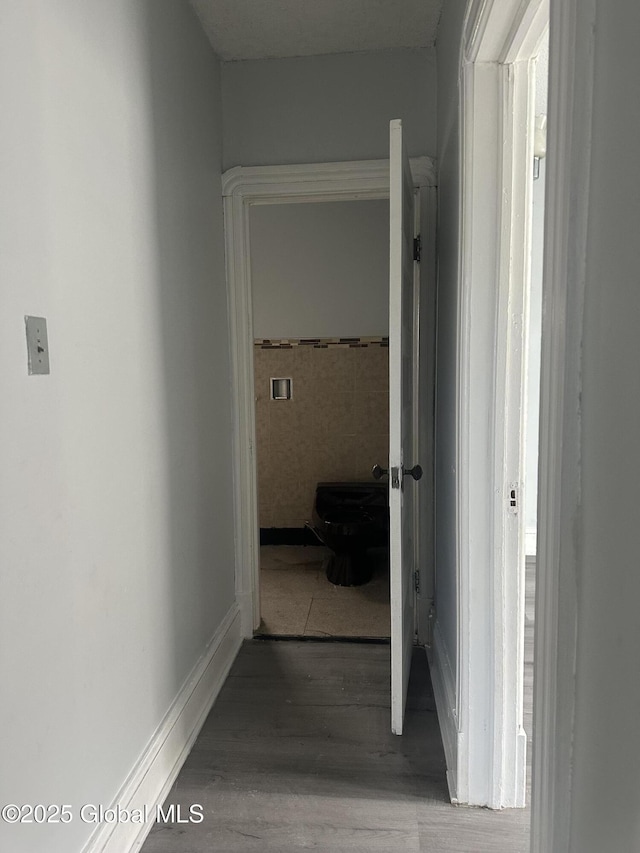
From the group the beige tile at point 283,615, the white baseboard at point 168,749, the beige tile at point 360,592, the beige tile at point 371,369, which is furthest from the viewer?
the beige tile at point 371,369

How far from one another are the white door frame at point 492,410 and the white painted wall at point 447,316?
0.55ft

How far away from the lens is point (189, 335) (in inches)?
82.1

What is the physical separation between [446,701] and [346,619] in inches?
39.6

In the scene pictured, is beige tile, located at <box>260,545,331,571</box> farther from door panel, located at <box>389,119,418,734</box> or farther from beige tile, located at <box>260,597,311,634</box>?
door panel, located at <box>389,119,418,734</box>

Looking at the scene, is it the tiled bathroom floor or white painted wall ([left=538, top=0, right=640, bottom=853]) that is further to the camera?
the tiled bathroom floor

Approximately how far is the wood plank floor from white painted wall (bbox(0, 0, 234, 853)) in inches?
11.0

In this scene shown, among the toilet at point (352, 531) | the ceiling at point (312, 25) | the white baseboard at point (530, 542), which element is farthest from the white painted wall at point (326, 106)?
the white baseboard at point (530, 542)

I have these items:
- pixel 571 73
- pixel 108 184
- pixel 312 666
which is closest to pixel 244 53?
pixel 108 184

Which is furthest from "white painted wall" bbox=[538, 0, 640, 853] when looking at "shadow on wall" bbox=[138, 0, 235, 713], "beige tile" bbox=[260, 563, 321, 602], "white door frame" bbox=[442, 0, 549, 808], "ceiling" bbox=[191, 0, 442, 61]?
"beige tile" bbox=[260, 563, 321, 602]

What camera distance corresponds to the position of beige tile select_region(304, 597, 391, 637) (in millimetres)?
2805

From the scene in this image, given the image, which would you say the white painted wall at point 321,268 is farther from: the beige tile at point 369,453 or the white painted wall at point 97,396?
the white painted wall at point 97,396

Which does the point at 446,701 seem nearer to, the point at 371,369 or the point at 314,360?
the point at 371,369

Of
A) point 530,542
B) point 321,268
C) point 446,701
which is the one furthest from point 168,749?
point 321,268

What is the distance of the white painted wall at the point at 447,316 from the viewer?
184 centimetres
